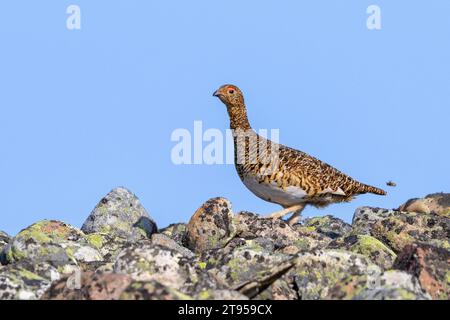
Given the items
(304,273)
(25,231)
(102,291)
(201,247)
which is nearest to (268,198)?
(201,247)

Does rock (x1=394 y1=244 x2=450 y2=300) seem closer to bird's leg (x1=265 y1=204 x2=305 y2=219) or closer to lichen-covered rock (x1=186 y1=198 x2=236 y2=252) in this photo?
lichen-covered rock (x1=186 y1=198 x2=236 y2=252)

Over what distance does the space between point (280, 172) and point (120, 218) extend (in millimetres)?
3020

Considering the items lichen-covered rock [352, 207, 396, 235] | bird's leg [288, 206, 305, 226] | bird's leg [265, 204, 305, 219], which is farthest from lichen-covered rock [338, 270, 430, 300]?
bird's leg [288, 206, 305, 226]

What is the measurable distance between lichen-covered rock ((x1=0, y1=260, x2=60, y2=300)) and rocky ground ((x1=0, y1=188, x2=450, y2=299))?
0.04 ft

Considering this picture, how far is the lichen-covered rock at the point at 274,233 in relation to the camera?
588 inches

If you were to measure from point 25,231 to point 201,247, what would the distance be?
2.73 meters

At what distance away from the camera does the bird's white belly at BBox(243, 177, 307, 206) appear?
1694 centimetres

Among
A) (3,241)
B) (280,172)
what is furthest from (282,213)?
(3,241)

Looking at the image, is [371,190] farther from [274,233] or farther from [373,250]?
[373,250]

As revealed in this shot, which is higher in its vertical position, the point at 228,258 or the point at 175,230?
the point at 228,258

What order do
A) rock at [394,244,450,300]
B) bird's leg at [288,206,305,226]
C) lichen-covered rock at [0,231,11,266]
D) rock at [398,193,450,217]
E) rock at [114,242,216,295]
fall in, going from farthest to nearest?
bird's leg at [288,206,305,226]
rock at [398,193,450,217]
lichen-covered rock at [0,231,11,266]
rock at [394,244,450,300]
rock at [114,242,216,295]

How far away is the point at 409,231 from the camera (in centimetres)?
1457
